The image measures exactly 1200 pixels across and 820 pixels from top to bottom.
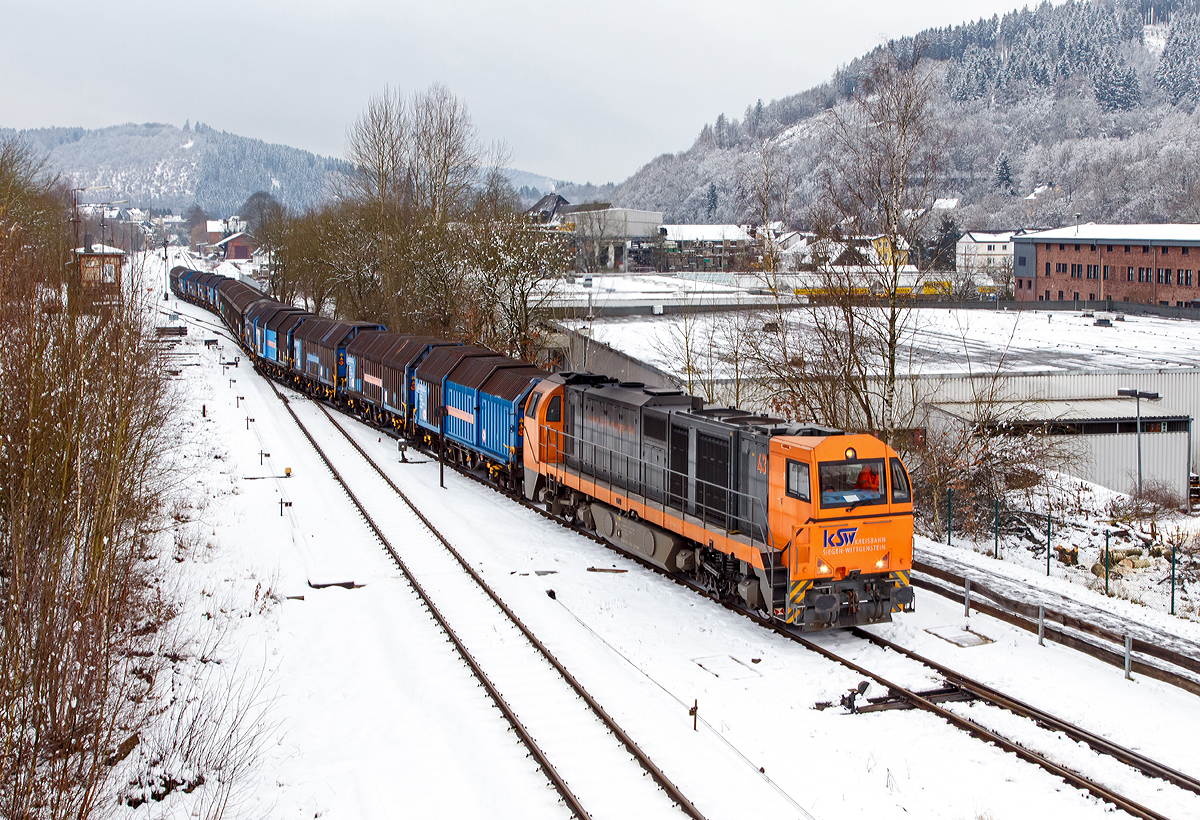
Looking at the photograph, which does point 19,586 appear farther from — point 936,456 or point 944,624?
point 936,456

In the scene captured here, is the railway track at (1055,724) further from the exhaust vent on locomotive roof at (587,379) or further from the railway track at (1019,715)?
the exhaust vent on locomotive roof at (587,379)

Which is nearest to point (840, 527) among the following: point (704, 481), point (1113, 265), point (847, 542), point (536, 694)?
point (847, 542)

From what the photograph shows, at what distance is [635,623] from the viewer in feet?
55.6

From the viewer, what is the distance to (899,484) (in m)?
15.7

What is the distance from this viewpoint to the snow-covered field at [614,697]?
432 inches

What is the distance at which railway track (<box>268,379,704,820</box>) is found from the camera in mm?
11023

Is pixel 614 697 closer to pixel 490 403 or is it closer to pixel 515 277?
pixel 490 403

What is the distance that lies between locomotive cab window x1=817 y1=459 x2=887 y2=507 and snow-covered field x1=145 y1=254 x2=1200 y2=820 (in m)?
2.59

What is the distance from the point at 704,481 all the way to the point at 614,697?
4.89 metres

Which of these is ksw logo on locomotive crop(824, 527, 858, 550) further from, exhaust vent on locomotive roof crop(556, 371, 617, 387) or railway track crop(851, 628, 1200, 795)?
exhaust vent on locomotive roof crop(556, 371, 617, 387)

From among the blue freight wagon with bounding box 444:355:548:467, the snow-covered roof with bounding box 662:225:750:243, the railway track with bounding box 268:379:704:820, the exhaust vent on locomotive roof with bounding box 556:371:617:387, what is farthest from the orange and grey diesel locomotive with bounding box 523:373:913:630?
the snow-covered roof with bounding box 662:225:750:243

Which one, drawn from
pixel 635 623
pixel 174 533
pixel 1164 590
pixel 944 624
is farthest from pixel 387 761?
pixel 1164 590

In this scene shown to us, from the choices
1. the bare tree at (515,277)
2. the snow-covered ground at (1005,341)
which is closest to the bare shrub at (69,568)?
the snow-covered ground at (1005,341)

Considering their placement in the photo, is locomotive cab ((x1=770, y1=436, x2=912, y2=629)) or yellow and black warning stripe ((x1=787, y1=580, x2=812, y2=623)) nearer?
locomotive cab ((x1=770, y1=436, x2=912, y2=629))
